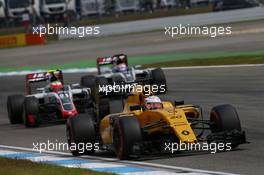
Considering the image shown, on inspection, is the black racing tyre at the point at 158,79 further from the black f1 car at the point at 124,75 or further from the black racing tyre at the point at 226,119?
the black racing tyre at the point at 226,119

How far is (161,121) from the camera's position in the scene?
12500mm

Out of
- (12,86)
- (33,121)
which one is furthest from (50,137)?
(12,86)

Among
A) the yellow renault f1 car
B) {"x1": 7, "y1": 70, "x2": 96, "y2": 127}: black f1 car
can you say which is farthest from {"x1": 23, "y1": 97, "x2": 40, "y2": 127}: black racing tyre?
the yellow renault f1 car

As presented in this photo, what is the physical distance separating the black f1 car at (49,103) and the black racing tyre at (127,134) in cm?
601

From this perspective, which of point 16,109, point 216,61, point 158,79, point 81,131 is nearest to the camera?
point 81,131

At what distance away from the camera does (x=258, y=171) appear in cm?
1073

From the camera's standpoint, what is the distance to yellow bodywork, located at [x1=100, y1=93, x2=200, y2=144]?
39.9ft

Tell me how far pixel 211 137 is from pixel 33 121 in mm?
6971

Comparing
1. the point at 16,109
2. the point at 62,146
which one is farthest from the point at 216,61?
the point at 62,146

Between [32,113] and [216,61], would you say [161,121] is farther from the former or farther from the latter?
[216,61]

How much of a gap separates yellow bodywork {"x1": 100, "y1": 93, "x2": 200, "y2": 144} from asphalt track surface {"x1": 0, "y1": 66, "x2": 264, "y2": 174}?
0.38m

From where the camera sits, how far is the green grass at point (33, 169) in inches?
436

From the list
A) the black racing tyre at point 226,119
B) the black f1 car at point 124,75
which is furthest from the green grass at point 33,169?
the black f1 car at point 124,75

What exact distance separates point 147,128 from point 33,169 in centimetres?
199
